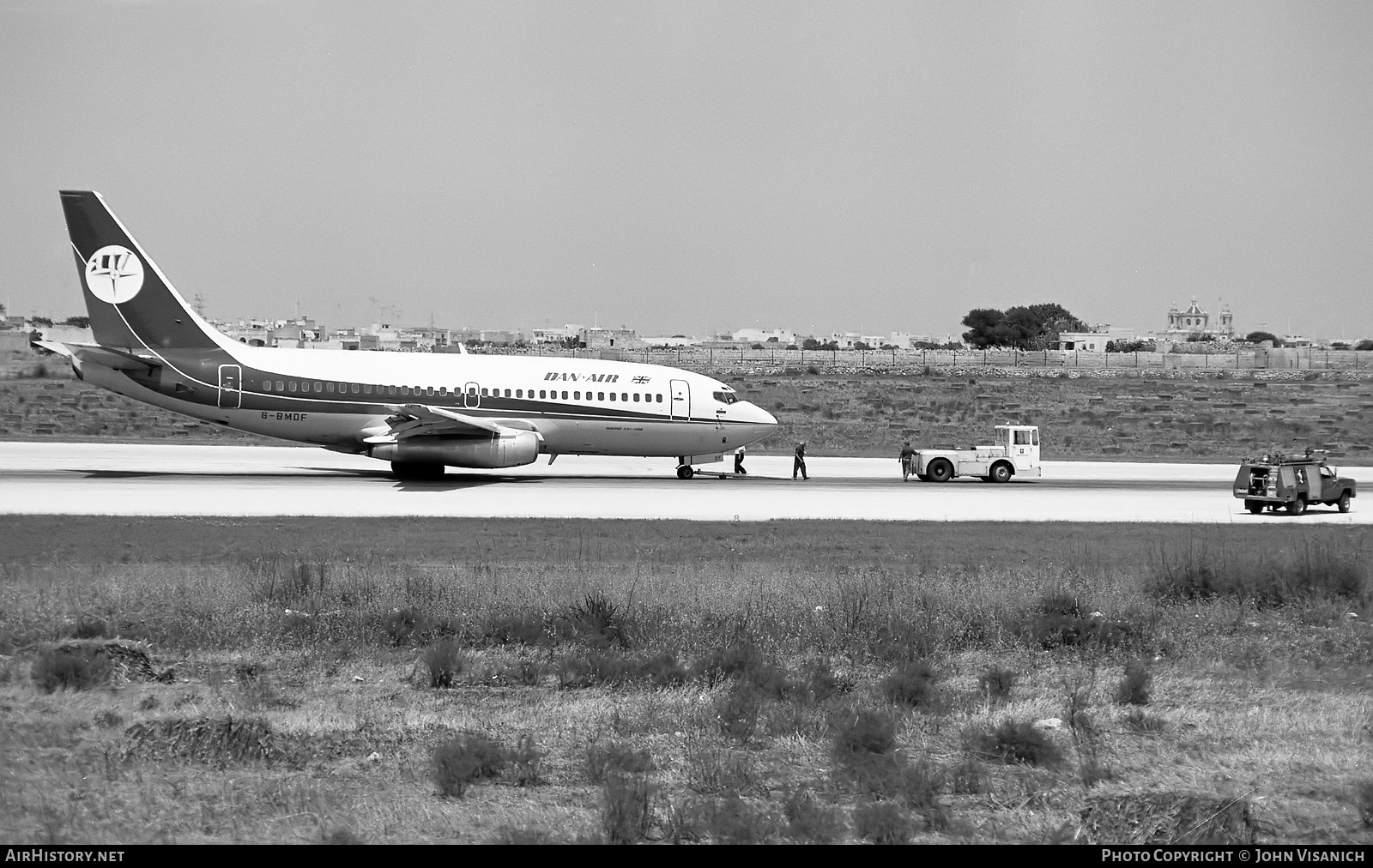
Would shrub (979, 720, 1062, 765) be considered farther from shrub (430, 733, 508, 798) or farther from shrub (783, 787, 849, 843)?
shrub (430, 733, 508, 798)

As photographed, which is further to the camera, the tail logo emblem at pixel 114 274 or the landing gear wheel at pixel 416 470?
the landing gear wheel at pixel 416 470

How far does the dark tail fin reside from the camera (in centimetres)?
3909

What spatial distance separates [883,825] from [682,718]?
3.32m

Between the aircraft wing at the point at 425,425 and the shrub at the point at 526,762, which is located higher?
the aircraft wing at the point at 425,425

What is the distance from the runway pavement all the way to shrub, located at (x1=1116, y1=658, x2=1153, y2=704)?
59.3 ft

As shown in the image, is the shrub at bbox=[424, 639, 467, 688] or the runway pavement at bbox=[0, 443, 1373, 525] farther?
the runway pavement at bbox=[0, 443, 1373, 525]

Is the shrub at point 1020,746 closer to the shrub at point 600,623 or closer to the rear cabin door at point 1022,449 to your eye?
the shrub at point 600,623

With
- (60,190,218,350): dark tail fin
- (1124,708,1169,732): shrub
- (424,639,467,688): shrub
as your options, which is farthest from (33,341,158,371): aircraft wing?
(1124,708,1169,732): shrub

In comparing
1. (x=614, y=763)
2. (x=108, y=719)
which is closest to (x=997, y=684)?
(x=614, y=763)

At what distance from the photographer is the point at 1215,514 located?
34.7 meters

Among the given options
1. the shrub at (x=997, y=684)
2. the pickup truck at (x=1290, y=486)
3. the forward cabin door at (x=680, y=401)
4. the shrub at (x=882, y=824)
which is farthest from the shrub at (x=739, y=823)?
the forward cabin door at (x=680, y=401)

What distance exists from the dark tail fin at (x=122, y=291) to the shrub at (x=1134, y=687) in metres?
34.3

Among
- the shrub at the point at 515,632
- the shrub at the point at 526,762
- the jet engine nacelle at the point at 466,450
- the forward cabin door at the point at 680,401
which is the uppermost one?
the forward cabin door at the point at 680,401

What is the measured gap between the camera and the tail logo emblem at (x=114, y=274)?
39.4m
